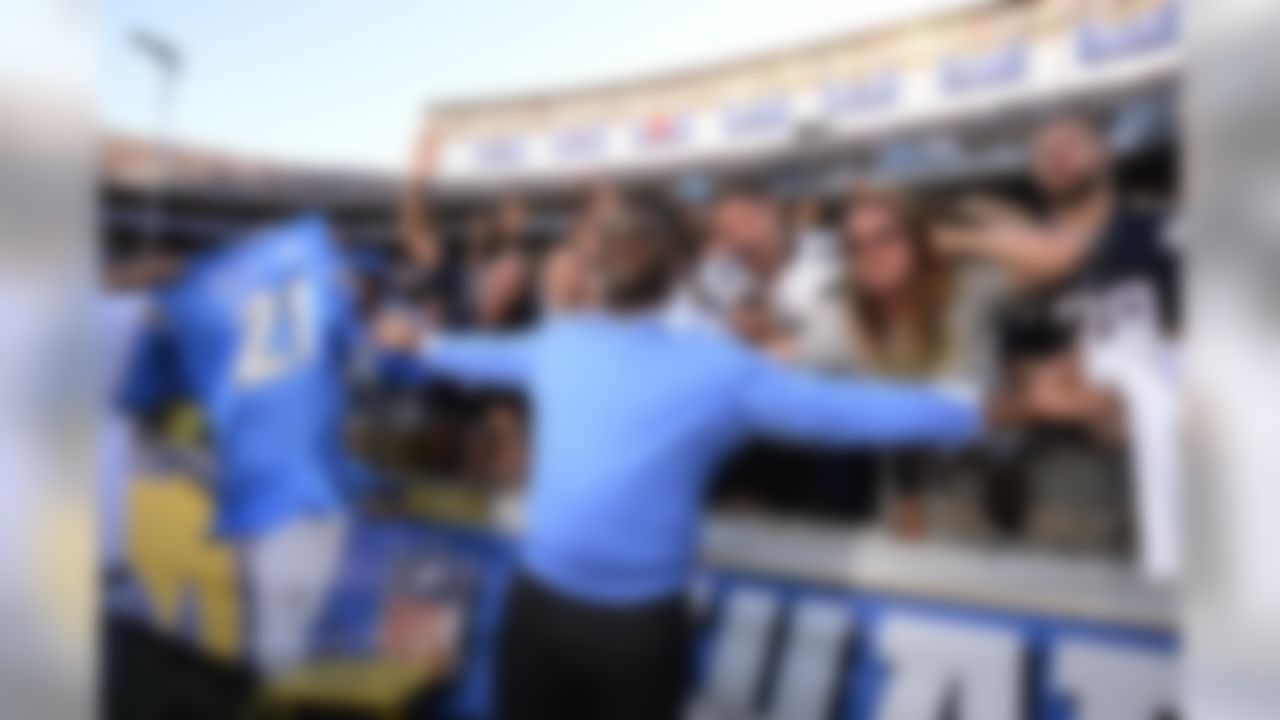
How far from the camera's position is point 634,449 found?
1386mm

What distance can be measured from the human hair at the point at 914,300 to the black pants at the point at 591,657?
0.47 meters

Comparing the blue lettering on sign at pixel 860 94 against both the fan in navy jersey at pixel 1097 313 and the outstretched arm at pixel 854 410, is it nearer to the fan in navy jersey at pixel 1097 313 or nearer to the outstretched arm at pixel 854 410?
the fan in navy jersey at pixel 1097 313

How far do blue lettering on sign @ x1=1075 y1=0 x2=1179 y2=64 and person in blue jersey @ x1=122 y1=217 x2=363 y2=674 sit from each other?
1393 mm

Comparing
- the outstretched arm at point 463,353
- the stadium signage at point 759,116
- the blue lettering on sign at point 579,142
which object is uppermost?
the stadium signage at point 759,116

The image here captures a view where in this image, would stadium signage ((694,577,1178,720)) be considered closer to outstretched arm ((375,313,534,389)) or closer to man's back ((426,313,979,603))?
man's back ((426,313,979,603))

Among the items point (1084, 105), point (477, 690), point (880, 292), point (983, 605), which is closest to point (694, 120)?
point (880, 292)

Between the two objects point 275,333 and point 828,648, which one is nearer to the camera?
point 828,648

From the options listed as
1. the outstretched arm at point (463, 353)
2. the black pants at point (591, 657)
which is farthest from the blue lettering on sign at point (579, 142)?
the black pants at point (591, 657)

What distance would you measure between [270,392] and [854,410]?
3.99 ft

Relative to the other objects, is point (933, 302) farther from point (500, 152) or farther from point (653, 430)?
point (500, 152)

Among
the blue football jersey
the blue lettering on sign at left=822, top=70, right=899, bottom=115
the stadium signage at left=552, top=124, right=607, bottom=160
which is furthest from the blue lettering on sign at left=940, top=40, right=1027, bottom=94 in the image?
the blue football jersey

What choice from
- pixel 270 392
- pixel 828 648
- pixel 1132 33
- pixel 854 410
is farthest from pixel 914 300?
pixel 270 392

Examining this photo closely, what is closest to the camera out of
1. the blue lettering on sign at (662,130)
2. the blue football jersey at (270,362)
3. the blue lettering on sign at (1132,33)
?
the blue lettering on sign at (1132,33)

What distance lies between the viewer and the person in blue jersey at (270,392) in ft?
6.53
